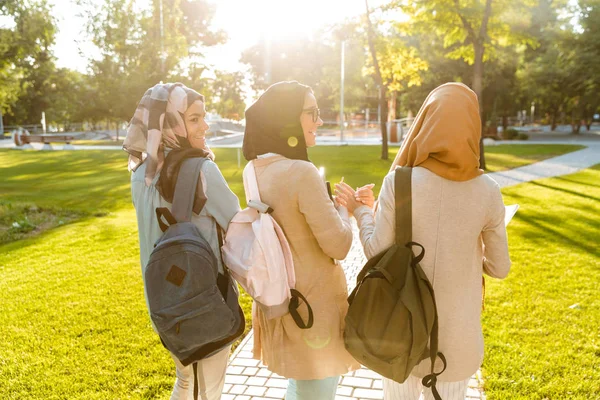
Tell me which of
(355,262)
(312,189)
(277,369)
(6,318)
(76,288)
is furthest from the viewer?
(355,262)

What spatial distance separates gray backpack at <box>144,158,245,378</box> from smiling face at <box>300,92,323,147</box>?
720 mm

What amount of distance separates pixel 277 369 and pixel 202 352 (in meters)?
0.40

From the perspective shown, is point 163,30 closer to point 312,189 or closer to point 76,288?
point 76,288

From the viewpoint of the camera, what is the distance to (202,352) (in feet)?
7.59

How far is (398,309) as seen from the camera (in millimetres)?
2012

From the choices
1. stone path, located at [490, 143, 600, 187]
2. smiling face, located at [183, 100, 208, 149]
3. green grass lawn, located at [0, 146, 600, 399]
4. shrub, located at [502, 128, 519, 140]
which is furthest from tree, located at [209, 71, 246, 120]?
smiling face, located at [183, 100, 208, 149]

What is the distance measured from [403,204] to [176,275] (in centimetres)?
107

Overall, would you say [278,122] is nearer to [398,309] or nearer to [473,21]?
[398,309]

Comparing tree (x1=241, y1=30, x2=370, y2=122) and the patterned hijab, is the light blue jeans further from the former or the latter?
tree (x1=241, y1=30, x2=370, y2=122)

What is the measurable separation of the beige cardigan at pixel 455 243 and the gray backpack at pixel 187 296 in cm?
75

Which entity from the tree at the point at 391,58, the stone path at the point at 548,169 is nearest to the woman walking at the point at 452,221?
the stone path at the point at 548,169

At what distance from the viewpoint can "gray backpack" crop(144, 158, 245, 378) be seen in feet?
7.17

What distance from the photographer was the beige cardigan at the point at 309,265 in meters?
2.29

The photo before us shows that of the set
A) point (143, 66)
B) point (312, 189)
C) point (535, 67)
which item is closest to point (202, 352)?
point (312, 189)
